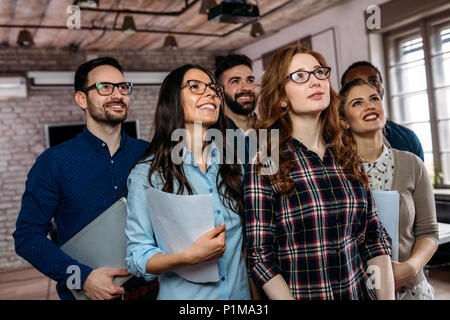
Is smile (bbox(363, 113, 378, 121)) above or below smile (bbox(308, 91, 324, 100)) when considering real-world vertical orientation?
below

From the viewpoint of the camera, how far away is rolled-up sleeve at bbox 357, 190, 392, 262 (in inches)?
46.8

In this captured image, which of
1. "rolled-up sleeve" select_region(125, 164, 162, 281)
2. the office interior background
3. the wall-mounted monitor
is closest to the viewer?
"rolled-up sleeve" select_region(125, 164, 162, 281)

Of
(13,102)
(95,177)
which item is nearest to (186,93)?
(95,177)

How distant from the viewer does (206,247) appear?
3.36 feet

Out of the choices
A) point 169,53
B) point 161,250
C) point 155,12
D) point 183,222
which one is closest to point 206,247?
point 183,222

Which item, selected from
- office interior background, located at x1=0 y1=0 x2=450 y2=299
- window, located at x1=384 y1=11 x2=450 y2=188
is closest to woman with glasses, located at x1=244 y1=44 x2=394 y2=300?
office interior background, located at x1=0 y1=0 x2=450 y2=299

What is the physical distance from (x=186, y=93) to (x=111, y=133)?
1.43 feet

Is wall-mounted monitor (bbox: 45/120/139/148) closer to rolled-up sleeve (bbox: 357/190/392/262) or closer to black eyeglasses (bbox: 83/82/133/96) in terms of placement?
black eyeglasses (bbox: 83/82/133/96)

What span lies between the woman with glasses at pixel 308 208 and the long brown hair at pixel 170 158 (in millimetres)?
121

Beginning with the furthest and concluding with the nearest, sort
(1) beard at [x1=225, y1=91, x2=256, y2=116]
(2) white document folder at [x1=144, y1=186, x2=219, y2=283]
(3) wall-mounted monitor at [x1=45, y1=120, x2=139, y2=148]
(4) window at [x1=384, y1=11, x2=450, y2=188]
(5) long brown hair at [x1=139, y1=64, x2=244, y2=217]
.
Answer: (3) wall-mounted monitor at [x1=45, y1=120, x2=139, y2=148] < (4) window at [x1=384, y1=11, x2=450, y2=188] < (1) beard at [x1=225, y1=91, x2=256, y2=116] < (5) long brown hair at [x1=139, y1=64, x2=244, y2=217] < (2) white document folder at [x1=144, y1=186, x2=219, y2=283]

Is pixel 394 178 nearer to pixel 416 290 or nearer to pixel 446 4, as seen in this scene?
pixel 416 290

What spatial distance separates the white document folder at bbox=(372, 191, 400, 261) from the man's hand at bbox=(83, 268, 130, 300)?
0.85 metres

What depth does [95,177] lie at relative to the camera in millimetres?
1471

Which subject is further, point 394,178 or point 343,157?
point 394,178
